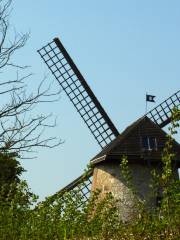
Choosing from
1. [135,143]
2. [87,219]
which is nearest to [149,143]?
[135,143]

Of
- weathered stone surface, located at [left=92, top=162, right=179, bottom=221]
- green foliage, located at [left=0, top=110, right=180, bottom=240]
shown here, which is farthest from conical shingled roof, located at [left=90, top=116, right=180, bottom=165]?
green foliage, located at [left=0, top=110, right=180, bottom=240]

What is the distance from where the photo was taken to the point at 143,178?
1884 cm

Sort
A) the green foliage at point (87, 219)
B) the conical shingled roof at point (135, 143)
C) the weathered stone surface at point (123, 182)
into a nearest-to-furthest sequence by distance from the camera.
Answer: the green foliage at point (87, 219) → the weathered stone surface at point (123, 182) → the conical shingled roof at point (135, 143)

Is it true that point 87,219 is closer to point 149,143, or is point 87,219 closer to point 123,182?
point 123,182

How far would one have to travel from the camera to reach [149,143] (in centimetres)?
1983

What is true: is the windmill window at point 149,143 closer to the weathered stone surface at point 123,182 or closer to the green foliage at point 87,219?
the weathered stone surface at point 123,182

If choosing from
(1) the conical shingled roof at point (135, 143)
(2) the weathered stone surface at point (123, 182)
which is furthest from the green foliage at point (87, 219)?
(1) the conical shingled roof at point (135, 143)

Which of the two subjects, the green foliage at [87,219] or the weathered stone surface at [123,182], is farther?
the weathered stone surface at [123,182]

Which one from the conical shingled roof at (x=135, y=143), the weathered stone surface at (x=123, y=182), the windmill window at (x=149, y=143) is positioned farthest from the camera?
the windmill window at (x=149, y=143)

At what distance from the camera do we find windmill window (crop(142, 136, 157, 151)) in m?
19.6

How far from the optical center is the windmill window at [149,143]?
771 inches

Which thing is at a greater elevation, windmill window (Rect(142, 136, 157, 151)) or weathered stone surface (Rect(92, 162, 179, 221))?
windmill window (Rect(142, 136, 157, 151))

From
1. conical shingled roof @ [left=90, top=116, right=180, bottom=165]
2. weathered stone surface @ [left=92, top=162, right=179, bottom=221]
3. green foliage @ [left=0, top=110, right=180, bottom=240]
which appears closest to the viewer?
green foliage @ [left=0, top=110, right=180, bottom=240]

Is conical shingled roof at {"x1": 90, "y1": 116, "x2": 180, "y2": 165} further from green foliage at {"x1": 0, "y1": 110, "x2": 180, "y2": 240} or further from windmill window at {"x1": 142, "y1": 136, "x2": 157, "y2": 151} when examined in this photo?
green foliage at {"x1": 0, "y1": 110, "x2": 180, "y2": 240}
